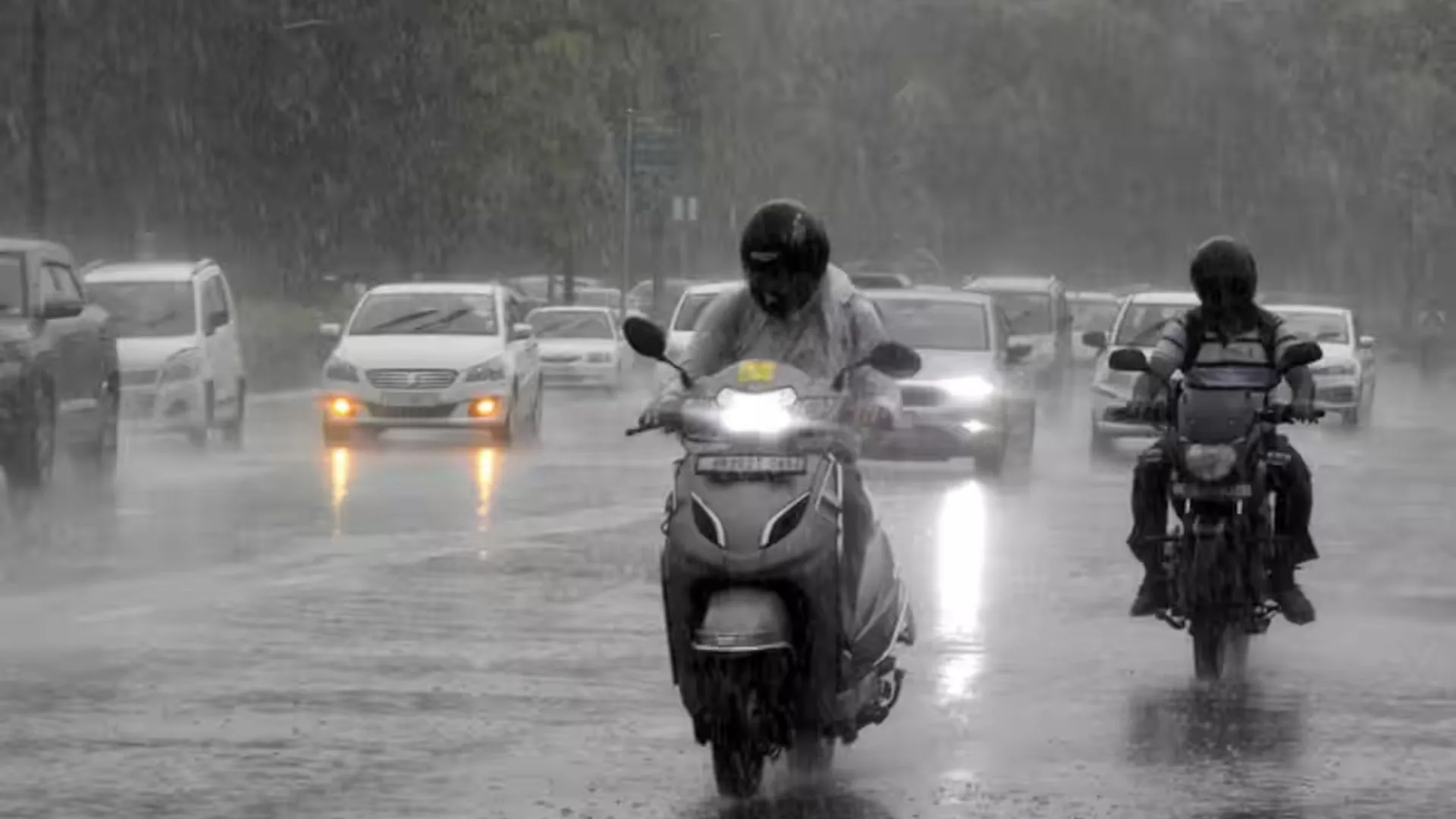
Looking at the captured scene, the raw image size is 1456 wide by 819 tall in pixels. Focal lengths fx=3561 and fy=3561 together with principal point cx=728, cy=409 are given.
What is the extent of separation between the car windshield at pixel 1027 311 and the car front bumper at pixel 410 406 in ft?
49.2

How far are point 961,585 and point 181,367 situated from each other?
15.8m

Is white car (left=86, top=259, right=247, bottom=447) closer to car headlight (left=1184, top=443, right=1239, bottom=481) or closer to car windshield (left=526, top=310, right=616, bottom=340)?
car headlight (left=1184, top=443, right=1239, bottom=481)

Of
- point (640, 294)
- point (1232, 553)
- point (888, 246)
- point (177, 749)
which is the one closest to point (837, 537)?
point (177, 749)

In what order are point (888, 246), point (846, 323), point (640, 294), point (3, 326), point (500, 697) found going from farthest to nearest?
1. point (888, 246)
2. point (640, 294)
3. point (3, 326)
4. point (500, 697)
5. point (846, 323)

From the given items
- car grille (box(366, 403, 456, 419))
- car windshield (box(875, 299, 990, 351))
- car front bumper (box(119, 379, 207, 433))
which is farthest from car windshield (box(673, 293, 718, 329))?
car front bumper (box(119, 379, 207, 433))

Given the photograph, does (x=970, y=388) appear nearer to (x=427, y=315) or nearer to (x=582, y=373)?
(x=427, y=315)

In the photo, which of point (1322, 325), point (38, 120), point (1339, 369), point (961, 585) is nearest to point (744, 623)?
point (961, 585)

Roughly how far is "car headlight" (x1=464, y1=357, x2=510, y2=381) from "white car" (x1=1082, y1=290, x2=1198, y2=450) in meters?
5.57

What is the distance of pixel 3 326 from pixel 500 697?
12263mm

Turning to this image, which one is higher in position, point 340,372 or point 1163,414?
point 1163,414

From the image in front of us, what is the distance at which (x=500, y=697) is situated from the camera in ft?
41.9

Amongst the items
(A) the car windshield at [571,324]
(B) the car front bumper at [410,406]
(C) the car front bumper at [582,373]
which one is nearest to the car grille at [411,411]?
(B) the car front bumper at [410,406]

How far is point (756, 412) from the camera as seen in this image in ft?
32.8

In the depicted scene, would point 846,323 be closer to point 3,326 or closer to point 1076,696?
point 1076,696
